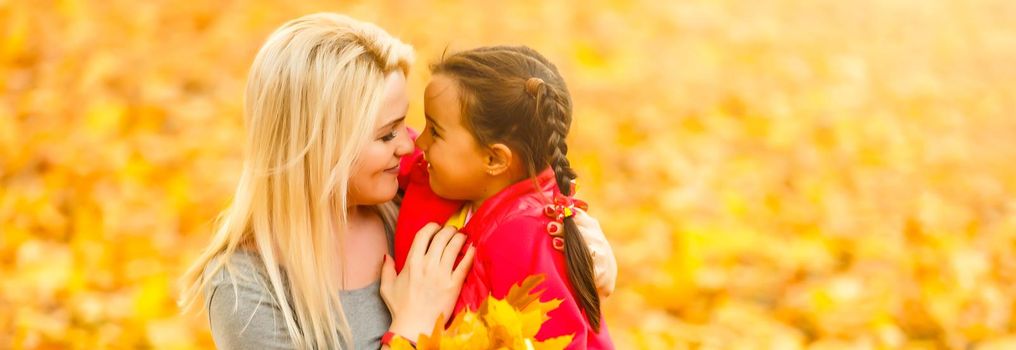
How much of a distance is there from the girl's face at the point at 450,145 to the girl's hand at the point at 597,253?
7.3 inches

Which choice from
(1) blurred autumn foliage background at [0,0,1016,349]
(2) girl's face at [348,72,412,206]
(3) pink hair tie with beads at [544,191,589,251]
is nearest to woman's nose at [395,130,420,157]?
(2) girl's face at [348,72,412,206]

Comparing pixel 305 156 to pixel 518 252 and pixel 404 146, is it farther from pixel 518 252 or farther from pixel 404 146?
pixel 518 252

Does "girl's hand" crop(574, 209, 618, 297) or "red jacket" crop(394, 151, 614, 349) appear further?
"girl's hand" crop(574, 209, 618, 297)

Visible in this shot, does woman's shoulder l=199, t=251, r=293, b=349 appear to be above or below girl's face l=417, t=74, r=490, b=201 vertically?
below

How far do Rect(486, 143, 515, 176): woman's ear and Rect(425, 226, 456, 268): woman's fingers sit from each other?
5.3 inches

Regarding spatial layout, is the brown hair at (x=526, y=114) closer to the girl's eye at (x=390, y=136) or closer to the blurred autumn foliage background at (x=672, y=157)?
the girl's eye at (x=390, y=136)

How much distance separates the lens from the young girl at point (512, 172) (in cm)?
212

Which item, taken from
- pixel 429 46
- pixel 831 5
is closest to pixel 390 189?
pixel 429 46

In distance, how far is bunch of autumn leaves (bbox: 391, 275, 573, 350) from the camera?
183 centimetres

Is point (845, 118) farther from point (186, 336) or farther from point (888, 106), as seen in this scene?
point (186, 336)

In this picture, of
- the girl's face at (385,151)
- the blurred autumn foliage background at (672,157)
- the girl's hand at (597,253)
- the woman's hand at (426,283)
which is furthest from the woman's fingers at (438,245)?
the blurred autumn foliage background at (672,157)

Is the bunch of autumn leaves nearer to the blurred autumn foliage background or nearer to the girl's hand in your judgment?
the girl's hand

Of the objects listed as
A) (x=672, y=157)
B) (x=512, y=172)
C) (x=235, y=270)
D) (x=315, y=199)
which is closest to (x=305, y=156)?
(x=315, y=199)

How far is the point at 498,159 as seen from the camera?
7.19ft
